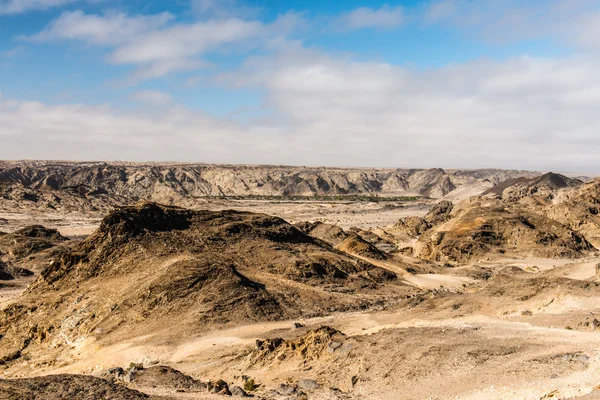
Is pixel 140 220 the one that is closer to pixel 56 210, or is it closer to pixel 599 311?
pixel 599 311

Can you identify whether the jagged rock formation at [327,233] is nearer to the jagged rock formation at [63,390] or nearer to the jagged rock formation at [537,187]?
the jagged rock formation at [63,390]

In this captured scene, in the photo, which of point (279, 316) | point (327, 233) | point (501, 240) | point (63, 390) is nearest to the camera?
point (63, 390)

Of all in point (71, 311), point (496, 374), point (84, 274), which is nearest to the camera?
point (496, 374)

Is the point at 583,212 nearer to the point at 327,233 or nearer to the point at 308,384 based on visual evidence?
the point at 327,233

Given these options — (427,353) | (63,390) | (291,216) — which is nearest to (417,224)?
(291,216)

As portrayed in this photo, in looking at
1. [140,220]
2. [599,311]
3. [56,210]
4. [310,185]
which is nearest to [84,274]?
[140,220]

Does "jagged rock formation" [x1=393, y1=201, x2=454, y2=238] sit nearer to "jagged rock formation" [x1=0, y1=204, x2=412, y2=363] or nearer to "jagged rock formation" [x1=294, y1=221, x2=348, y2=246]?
"jagged rock formation" [x1=294, y1=221, x2=348, y2=246]

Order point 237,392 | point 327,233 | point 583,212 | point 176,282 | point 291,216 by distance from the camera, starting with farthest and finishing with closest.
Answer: point 291,216 → point 583,212 → point 327,233 → point 176,282 → point 237,392
